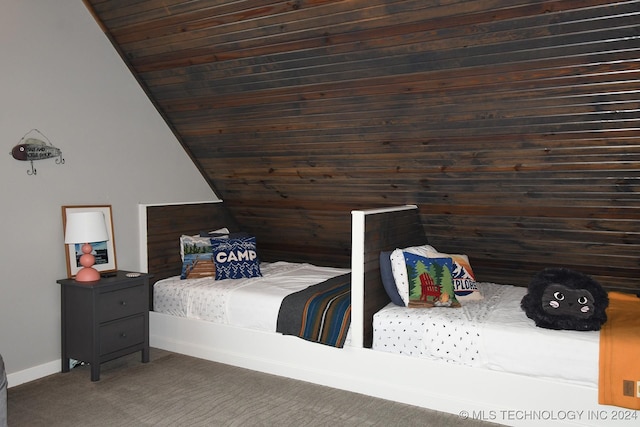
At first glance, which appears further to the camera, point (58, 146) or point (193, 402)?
point (58, 146)

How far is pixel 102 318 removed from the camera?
10.9ft

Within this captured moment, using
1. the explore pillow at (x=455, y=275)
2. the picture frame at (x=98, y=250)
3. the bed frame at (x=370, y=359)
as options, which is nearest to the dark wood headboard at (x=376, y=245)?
the bed frame at (x=370, y=359)

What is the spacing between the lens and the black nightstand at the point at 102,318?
3316 millimetres

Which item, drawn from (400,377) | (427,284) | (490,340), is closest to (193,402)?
(400,377)

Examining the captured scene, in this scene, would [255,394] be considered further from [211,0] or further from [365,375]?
[211,0]

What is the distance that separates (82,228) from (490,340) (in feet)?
8.43

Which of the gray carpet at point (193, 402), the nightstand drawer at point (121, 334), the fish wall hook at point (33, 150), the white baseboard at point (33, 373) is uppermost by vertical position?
the fish wall hook at point (33, 150)

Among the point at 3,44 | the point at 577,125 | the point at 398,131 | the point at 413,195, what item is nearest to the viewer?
the point at 577,125

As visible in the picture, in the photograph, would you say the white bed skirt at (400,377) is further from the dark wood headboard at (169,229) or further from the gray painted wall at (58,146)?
the gray painted wall at (58,146)

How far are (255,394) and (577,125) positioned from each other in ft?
A: 8.00

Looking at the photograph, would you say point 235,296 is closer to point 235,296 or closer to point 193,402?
point 235,296

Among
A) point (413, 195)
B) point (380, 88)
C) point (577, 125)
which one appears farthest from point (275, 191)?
point (577, 125)

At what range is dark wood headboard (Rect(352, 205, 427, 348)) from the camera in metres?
3.22

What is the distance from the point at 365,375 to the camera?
3.21 metres
